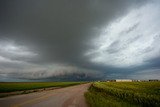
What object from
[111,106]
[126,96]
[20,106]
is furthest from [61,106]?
[126,96]

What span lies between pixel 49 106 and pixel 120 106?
7006 millimetres

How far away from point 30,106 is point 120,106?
28.5 feet

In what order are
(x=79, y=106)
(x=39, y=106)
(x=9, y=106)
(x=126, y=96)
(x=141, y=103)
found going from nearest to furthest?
(x=9, y=106) → (x=39, y=106) → (x=79, y=106) → (x=141, y=103) → (x=126, y=96)

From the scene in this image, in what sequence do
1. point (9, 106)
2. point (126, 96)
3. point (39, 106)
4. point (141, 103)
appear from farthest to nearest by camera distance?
point (126, 96) < point (141, 103) < point (39, 106) < point (9, 106)

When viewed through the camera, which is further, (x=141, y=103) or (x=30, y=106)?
(x=141, y=103)

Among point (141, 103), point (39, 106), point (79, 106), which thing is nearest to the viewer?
point (39, 106)

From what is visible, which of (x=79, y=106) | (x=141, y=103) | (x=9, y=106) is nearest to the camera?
(x=9, y=106)

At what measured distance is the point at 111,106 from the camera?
18.9 metres

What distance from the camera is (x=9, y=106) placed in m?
16.2

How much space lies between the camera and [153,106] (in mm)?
18141

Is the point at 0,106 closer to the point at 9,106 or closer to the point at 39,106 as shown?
the point at 9,106

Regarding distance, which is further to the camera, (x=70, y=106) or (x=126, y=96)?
(x=126, y=96)

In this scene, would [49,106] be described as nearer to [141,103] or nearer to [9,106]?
[9,106]

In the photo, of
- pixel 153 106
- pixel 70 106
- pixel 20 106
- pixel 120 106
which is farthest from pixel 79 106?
pixel 153 106
